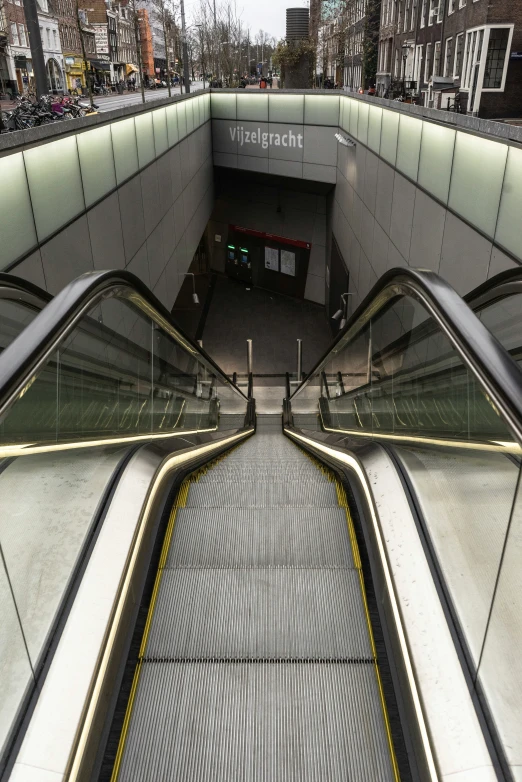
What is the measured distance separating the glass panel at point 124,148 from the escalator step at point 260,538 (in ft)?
24.5

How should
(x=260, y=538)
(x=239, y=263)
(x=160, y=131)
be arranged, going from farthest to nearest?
(x=239, y=263), (x=160, y=131), (x=260, y=538)

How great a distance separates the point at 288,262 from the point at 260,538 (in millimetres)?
20837

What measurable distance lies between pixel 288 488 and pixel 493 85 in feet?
65.2

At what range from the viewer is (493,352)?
6.07ft

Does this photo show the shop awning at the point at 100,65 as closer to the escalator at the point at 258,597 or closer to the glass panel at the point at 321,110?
the glass panel at the point at 321,110

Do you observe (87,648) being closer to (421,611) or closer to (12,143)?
(421,611)

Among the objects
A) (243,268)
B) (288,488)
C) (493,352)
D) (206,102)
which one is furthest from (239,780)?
(243,268)

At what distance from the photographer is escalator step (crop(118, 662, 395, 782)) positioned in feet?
6.47

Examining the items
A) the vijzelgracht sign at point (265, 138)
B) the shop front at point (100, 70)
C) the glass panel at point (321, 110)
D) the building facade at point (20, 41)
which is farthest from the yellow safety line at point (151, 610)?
the shop front at point (100, 70)

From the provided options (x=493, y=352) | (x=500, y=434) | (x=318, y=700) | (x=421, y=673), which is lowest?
(x=318, y=700)

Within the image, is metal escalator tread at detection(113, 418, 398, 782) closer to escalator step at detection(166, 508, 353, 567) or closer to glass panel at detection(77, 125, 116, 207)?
escalator step at detection(166, 508, 353, 567)

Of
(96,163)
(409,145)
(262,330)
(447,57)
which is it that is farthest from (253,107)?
(96,163)

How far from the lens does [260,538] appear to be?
3318 mm

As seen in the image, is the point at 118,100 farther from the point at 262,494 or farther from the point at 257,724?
the point at 257,724
